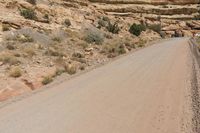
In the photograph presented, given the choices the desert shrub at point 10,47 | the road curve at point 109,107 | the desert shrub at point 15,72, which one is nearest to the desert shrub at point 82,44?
the desert shrub at point 10,47

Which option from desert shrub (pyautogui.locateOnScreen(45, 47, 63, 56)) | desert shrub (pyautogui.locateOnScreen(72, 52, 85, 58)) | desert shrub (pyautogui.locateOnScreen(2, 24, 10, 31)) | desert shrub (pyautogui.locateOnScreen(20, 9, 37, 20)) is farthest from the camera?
desert shrub (pyautogui.locateOnScreen(20, 9, 37, 20))

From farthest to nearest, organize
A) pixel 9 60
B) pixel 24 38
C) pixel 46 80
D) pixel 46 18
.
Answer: pixel 46 18
pixel 24 38
pixel 9 60
pixel 46 80

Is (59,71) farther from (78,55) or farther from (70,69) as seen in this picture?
(78,55)

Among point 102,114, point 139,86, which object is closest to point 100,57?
point 139,86

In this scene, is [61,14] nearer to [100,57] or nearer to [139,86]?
[100,57]

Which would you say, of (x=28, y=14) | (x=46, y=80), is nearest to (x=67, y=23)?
(x=28, y=14)

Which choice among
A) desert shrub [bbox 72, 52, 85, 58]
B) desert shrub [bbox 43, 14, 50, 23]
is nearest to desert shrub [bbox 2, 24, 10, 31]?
desert shrub [bbox 72, 52, 85, 58]

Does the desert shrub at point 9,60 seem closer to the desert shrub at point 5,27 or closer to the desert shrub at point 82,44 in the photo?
the desert shrub at point 5,27

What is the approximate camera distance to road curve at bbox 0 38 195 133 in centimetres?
862

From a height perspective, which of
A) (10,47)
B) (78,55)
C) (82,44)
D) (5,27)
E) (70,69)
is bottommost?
(82,44)

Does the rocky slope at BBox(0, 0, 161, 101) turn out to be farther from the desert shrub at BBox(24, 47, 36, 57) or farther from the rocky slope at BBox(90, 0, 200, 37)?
the rocky slope at BBox(90, 0, 200, 37)

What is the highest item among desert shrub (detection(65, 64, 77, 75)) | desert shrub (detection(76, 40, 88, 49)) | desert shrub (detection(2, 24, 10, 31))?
desert shrub (detection(2, 24, 10, 31))

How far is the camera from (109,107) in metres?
10.5

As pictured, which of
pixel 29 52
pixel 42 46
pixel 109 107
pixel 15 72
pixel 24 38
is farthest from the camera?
pixel 24 38
